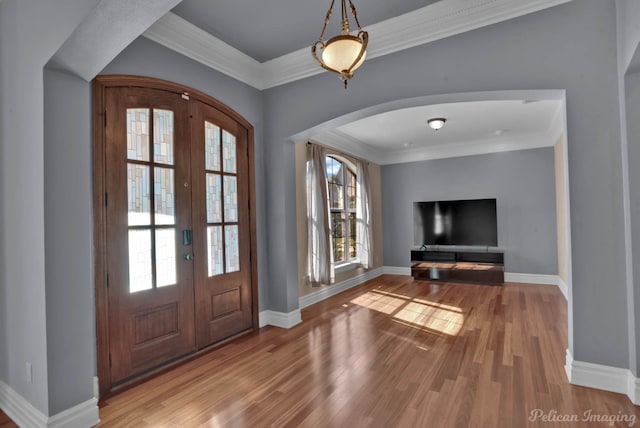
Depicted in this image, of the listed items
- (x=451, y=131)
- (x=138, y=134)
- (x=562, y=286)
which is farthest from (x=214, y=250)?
(x=562, y=286)

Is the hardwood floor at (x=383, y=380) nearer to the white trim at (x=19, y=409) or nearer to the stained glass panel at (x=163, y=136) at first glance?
the white trim at (x=19, y=409)

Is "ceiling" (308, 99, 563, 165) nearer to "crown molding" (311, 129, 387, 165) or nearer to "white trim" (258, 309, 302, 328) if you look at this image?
"crown molding" (311, 129, 387, 165)

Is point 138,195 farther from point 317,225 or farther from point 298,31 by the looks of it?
point 317,225

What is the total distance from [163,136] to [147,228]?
85cm

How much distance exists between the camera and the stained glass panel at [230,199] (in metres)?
3.62

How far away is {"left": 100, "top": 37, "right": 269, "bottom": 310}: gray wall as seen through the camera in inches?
107

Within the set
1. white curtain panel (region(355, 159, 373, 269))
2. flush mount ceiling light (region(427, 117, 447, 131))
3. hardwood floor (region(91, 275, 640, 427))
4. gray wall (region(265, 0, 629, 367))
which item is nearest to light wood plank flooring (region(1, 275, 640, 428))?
hardwood floor (region(91, 275, 640, 427))

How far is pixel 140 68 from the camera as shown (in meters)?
2.77

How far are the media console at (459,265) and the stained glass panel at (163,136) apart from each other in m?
5.42

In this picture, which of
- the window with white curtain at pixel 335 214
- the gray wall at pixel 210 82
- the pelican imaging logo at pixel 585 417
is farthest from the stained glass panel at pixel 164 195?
the pelican imaging logo at pixel 585 417

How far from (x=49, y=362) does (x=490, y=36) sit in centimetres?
400

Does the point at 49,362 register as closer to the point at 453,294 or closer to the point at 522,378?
the point at 522,378

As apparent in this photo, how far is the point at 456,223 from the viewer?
6.82 meters

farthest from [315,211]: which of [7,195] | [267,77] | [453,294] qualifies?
[7,195]
